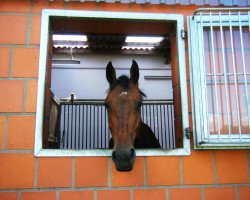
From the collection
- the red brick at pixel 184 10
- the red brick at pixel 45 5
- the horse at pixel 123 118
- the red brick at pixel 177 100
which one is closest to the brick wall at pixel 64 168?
the red brick at pixel 45 5

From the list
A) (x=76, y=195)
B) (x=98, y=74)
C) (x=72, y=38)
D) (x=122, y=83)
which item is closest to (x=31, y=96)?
(x=122, y=83)

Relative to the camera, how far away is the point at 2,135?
2287 millimetres

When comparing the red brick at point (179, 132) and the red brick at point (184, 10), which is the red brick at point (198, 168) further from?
the red brick at point (184, 10)

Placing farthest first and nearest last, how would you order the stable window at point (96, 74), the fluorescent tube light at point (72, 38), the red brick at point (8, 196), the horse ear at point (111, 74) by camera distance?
the fluorescent tube light at point (72, 38) < the horse ear at point (111, 74) < the stable window at point (96, 74) < the red brick at point (8, 196)

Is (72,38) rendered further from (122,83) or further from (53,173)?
(53,173)

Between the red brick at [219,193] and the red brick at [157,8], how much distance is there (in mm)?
1533

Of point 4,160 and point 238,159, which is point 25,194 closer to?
point 4,160

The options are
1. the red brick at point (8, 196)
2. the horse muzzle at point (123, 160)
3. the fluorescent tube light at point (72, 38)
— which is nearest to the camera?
the horse muzzle at point (123, 160)

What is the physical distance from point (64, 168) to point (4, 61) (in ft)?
3.22

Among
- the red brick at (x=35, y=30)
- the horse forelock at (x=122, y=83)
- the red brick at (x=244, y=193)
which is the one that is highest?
the red brick at (x=35, y=30)

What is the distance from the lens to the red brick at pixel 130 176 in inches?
90.1

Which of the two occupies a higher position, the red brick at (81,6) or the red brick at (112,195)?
the red brick at (81,6)

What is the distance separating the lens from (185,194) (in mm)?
2324

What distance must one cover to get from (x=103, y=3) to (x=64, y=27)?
0.42 metres
